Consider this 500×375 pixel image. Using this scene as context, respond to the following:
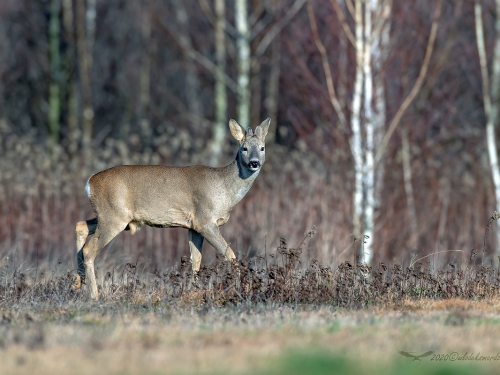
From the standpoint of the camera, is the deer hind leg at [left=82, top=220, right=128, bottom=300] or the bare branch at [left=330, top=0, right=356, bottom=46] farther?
the bare branch at [left=330, top=0, right=356, bottom=46]

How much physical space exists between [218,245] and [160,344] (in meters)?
3.30

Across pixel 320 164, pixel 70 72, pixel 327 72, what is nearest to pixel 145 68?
pixel 70 72

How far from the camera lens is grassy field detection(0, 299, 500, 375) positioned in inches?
182

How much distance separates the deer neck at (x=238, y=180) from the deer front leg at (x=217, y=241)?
404mm

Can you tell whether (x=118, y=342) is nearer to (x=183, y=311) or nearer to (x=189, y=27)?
(x=183, y=311)

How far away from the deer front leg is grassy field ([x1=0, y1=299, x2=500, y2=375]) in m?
1.40

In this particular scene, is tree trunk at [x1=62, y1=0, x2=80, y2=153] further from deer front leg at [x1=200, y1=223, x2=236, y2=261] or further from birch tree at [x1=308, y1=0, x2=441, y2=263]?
deer front leg at [x1=200, y1=223, x2=236, y2=261]

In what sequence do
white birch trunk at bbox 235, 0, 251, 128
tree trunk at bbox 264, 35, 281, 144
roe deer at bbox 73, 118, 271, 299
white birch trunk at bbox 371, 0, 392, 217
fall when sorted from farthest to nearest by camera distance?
tree trunk at bbox 264, 35, 281, 144 < white birch trunk at bbox 235, 0, 251, 128 < white birch trunk at bbox 371, 0, 392, 217 < roe deer at bbox 73, 118, 271, 299

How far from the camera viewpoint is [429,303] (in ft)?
23.4

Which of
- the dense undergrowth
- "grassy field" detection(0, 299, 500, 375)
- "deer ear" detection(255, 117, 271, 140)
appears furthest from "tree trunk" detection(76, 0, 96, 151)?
"grassy field" detection(0, 299, 500, 375)

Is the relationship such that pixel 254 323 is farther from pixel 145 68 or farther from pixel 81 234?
pixel 145 68

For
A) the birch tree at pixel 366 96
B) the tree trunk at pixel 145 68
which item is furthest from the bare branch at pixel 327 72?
the tree trunk at pixel 145 68

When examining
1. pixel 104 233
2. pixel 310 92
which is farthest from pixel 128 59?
pixel 104 233

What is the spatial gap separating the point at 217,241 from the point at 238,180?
0.71 metres
